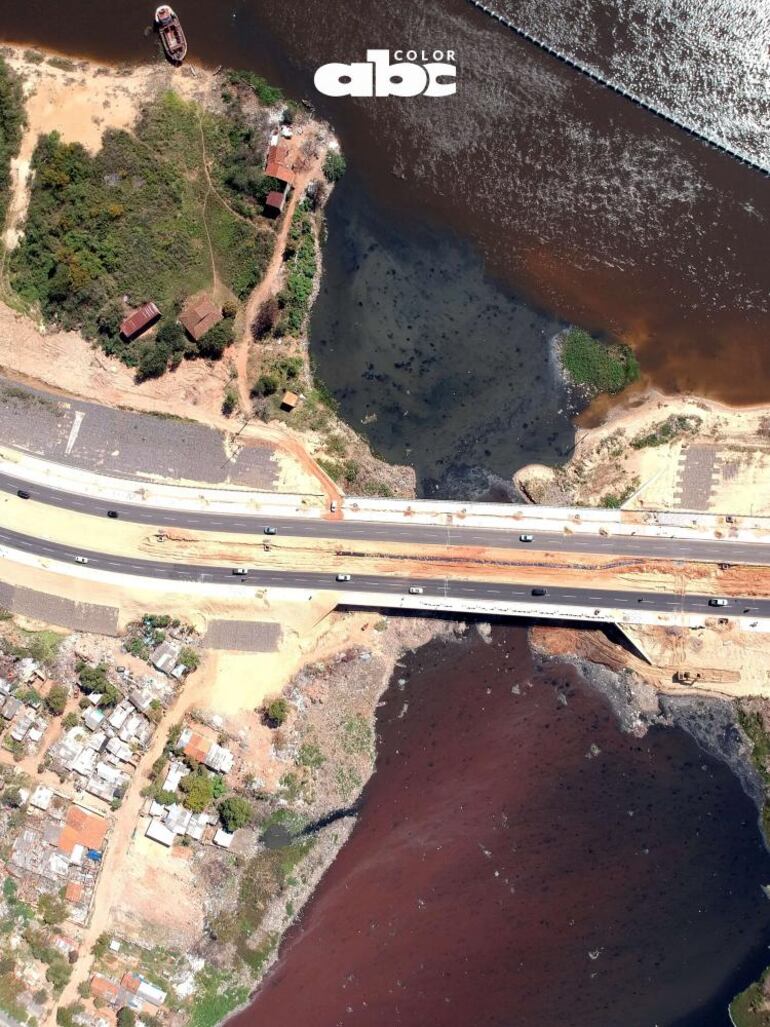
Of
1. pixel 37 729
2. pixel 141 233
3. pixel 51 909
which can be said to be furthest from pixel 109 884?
pixel 141 233

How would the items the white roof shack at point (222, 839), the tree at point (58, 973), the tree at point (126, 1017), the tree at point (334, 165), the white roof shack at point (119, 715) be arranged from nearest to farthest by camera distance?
the tree at point (126, 1017) < the tree at point (58, 973) < the white roof shack at point (119, 715) < the white roof shack at point (222, 839) < the tree at point (334, 165)

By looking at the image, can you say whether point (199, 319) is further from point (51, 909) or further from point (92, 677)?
point (51, 909)

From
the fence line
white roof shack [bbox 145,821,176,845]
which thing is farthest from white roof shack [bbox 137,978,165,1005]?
the fence line

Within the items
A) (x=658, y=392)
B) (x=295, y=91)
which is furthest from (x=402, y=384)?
(x=295, y=91)

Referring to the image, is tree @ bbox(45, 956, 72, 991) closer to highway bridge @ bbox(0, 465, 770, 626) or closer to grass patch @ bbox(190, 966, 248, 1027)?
grass patch @ bbox(190, 966, 248, 1027)

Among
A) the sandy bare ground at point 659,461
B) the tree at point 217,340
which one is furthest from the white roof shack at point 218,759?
the sandy bare ground at point 659,461

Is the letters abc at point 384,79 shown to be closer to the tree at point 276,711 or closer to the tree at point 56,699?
the tree at point 276,711

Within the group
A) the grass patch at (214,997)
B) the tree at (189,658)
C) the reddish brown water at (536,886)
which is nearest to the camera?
the tree at (189,658)
